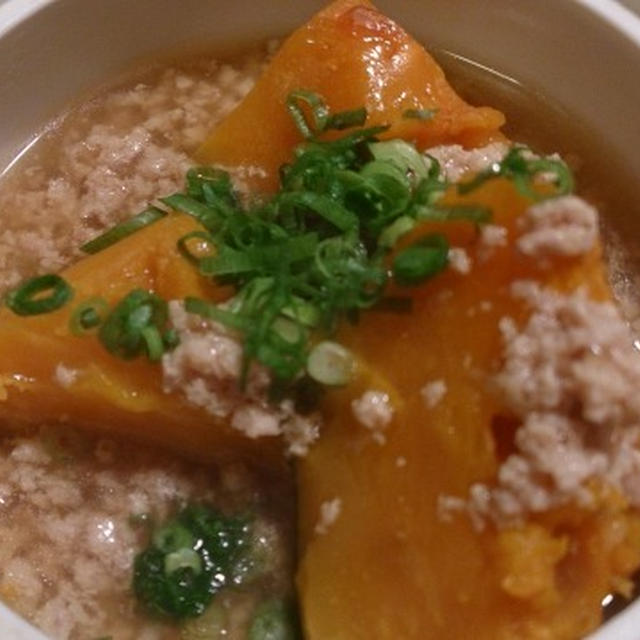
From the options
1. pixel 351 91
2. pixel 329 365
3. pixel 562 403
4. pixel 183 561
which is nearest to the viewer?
pixel 562 403

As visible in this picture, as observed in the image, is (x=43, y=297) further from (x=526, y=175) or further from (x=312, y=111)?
(x=526, y=175)

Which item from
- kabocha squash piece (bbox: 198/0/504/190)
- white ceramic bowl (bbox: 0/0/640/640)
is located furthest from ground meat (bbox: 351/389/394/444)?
white ceramic bowl (bbox: 0/0/640/640)

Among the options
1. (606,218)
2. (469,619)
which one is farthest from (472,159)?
(469,619)

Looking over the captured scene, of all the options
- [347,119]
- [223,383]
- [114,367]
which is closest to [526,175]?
[347,119]

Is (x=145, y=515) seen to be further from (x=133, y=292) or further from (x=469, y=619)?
(x=469, y=619)

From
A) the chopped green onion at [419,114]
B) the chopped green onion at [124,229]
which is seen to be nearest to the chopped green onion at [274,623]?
the chopped green onion at [124,229]

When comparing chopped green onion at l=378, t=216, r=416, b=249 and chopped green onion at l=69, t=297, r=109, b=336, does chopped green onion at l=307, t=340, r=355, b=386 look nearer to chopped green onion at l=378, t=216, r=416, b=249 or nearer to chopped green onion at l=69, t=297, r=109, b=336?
chopped green onion at l=378, t=216, r=416, b=249

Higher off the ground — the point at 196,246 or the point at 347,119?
the point at 347,119
